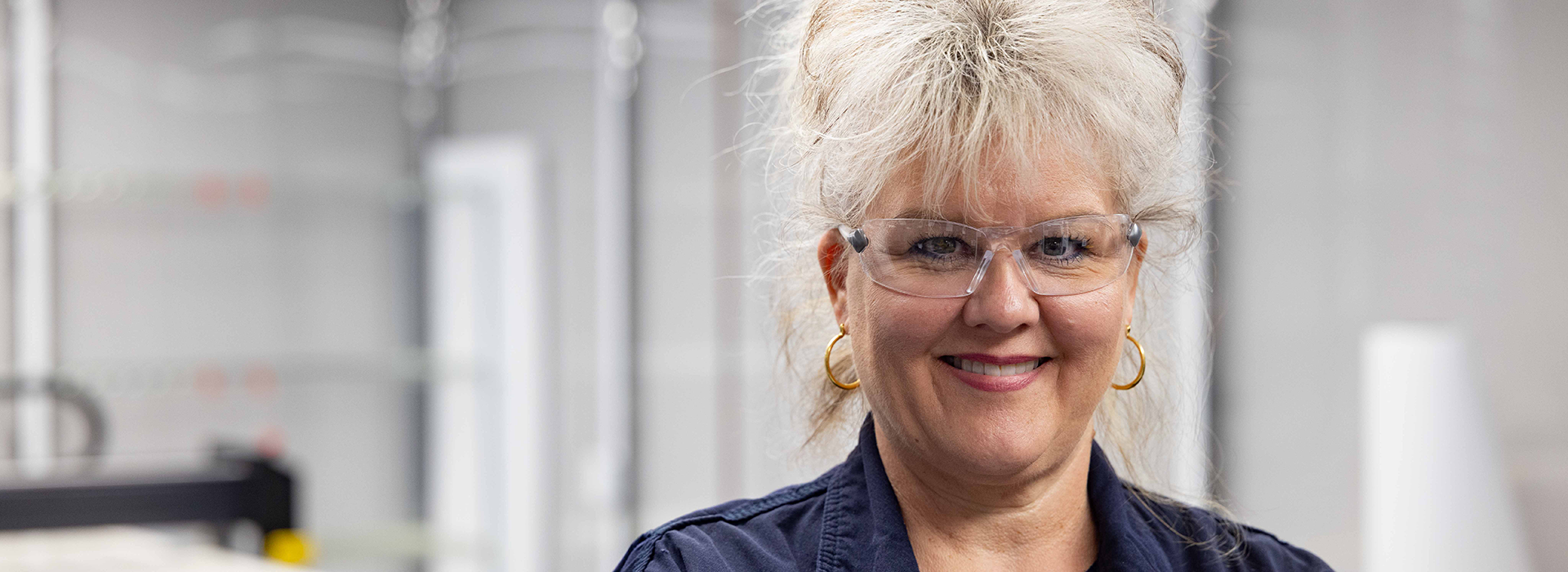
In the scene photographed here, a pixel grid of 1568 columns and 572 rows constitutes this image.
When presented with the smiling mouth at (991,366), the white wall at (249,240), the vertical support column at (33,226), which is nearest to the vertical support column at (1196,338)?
the smiling mouth at (991,366)

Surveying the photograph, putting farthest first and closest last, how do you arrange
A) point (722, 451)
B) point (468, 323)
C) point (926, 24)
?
point (468, 323), point (722, 451), point (926, 24)

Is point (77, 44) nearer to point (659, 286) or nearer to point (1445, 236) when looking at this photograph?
point (659, 286)

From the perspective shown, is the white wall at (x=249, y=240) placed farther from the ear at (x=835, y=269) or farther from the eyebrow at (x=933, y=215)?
the eyebrow at (x=933, y=215)

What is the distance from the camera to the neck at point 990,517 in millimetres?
1107

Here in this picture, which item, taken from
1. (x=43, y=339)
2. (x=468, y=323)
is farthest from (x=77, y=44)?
(x=468, y=323)

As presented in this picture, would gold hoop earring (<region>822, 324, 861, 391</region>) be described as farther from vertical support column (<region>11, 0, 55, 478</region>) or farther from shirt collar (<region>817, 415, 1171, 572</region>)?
vertical support column (<region>11, 0, 55, 478</region>)

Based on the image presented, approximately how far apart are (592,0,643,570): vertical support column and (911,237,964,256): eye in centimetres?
260

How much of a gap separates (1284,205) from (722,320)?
1.60 metres

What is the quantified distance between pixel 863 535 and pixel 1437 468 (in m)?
1.03

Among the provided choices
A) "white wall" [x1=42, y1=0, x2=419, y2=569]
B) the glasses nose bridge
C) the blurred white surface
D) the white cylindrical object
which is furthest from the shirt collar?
"white wall" [x1=42, y1=0, x2=419, y2=569]

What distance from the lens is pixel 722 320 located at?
3.33 metres

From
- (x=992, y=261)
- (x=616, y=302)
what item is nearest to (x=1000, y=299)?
(x=992, y=261)

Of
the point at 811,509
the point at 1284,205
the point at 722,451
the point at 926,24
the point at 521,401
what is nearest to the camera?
the point at 926,24

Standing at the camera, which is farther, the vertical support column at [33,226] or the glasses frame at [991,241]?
the vertical support column at [33,226]
